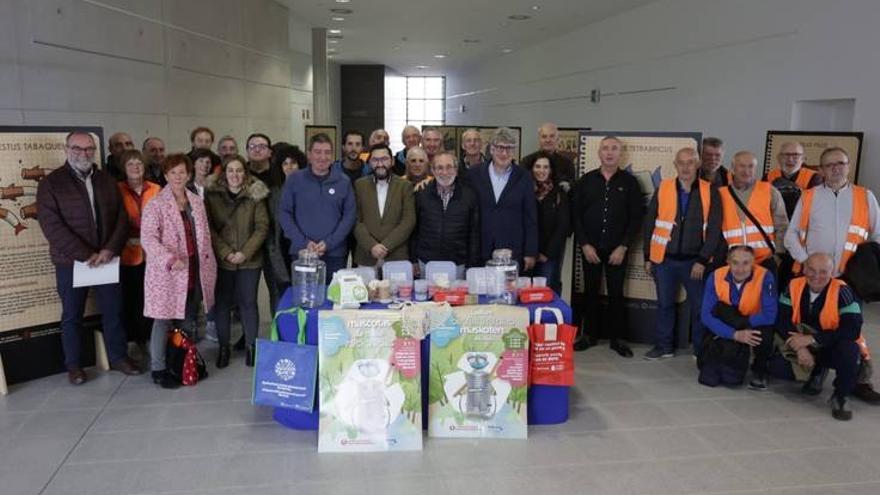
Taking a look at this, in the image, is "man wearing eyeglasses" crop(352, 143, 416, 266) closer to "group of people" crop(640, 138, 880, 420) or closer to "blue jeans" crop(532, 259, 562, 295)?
"blue jeans" crop(532, 259, 562, 295)

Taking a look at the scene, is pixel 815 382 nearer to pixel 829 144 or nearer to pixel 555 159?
pixel 555 159

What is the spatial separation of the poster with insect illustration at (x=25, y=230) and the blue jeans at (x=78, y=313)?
13cm

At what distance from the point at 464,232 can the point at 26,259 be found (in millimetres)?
2738

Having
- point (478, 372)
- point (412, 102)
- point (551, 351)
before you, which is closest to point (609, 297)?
point (551, 351)

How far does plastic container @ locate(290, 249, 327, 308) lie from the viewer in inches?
140

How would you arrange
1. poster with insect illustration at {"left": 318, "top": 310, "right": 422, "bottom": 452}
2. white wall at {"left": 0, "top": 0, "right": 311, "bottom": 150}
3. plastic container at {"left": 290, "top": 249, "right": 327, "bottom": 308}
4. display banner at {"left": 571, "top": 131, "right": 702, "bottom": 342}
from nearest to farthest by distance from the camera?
poster with insect illustration at {"left": 318, "top": 310, "right": 422, "bottom": 452}, plastic container at {"left": 290, "top": 249, "right": 327, "bottom": 308}, display banner at {"left": 571, "top": 131, "right": 702, "bottom": 342}, white wall at {"left": 0, "top": 0, "right": 311, "bottom": 150}

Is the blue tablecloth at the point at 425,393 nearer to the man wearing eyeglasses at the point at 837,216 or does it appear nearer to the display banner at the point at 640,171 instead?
the display banner at the point at 640,171

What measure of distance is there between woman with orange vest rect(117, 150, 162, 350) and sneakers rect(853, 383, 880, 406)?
4.53 metres

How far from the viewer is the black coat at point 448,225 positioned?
432cm

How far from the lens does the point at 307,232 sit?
14.3ft

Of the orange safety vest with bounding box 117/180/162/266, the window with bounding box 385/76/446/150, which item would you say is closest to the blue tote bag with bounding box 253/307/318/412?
the orange safety vest with bounding box 117/180/162/266

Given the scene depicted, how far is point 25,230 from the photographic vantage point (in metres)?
4.14

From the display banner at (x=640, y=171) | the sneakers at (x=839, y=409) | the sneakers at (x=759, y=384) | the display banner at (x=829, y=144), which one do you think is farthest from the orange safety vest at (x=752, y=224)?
the display banner at (x=829, y=144)

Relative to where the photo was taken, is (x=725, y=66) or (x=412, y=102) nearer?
(x=725, y=66)
